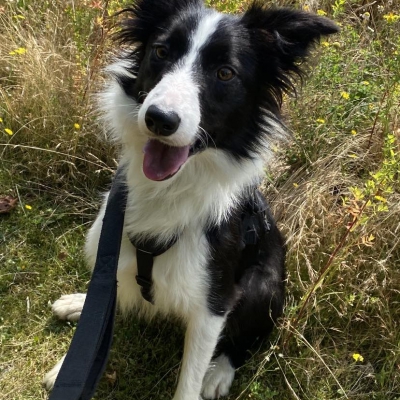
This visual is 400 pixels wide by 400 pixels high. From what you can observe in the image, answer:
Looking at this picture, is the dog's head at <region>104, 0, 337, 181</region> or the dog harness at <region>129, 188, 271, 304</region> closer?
the dog's head at <region>104, 0, 337, 181</region>

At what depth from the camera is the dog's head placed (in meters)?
1.90

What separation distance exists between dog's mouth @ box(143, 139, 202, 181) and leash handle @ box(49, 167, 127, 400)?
278 millimetres

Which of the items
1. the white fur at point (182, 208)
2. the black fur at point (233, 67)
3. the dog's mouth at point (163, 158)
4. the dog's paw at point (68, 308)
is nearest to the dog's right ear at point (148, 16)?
the black fur at point (233, 67)

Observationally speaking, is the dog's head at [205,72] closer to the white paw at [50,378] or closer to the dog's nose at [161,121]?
the dog's nose at [161,121]

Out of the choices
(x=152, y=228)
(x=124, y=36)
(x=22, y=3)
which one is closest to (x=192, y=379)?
(x=152, y=228)

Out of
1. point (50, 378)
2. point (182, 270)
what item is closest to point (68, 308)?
point (50, 378)

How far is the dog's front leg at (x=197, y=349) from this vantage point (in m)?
2.37

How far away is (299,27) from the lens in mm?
2092

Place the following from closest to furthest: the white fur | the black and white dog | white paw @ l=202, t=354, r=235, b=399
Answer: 1. the black and white dog
2. the white fur
3. white paw @ l=202, t=354, r=235, b=399

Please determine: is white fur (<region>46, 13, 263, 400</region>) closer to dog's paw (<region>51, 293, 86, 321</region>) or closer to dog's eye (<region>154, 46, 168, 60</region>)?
dog's eye (<region>154, 46, 168, 60</region>)

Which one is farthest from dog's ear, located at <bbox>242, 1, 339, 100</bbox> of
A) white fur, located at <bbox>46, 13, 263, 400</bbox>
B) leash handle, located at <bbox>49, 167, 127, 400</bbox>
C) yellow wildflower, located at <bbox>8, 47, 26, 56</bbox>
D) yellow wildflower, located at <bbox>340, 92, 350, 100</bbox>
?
yellow wildflower, located at <bbox>8, 47, 26, 56</bbox>

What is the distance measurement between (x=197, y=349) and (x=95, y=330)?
67 cm

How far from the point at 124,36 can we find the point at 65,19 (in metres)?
1.74

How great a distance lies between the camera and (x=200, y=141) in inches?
81.0
